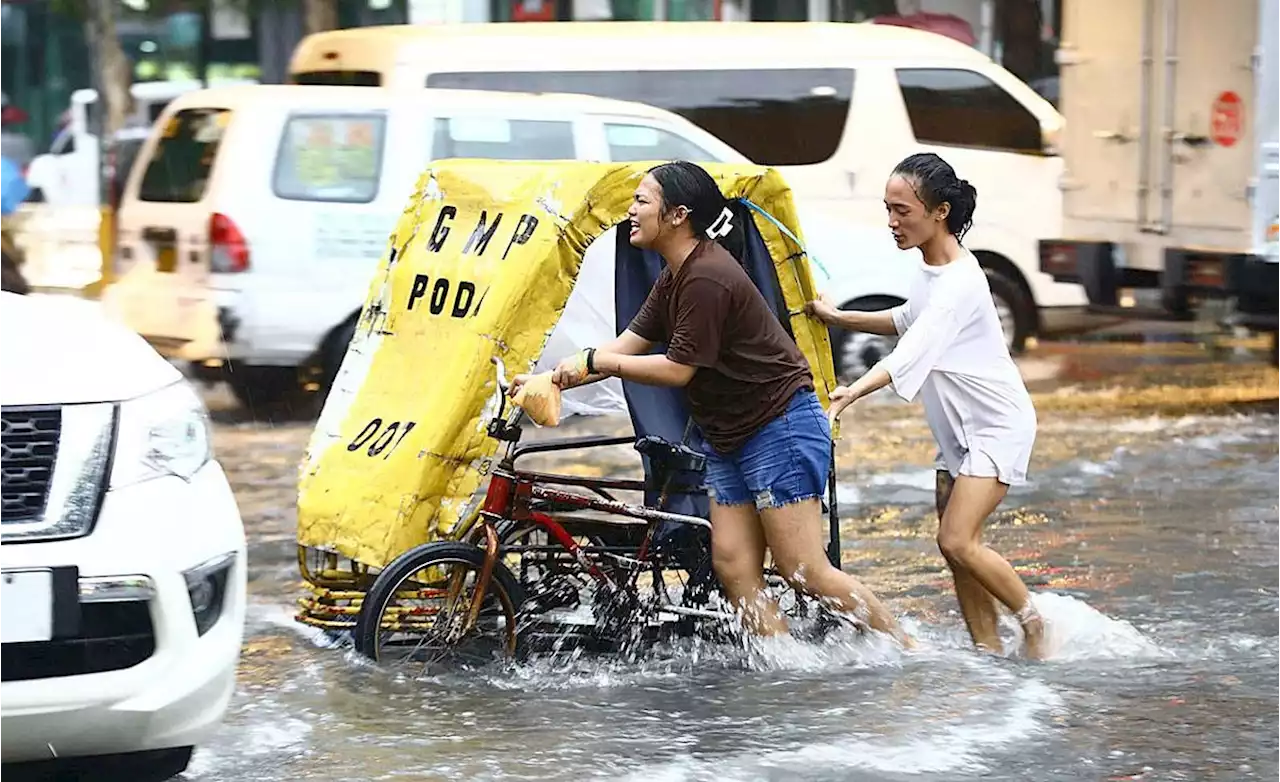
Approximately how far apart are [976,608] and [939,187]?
1354 millimetres

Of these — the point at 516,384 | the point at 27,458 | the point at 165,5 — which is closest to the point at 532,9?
the point at 165,5

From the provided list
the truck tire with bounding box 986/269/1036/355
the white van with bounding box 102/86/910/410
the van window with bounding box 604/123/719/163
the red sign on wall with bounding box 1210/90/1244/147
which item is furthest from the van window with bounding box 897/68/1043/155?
the van window with bounding box 604/123/719/163

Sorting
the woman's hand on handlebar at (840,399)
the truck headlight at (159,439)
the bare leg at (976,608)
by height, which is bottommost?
the bare leg at (976,608)

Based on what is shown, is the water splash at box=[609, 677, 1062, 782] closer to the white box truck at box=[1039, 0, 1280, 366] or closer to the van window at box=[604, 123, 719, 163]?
the van window at box=[604, 123, 719, 163]

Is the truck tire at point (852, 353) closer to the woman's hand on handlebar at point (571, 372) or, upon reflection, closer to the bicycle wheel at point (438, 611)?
the bicycle wheel at point (438, 611)

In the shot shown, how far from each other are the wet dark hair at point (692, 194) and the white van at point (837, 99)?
25.1ft

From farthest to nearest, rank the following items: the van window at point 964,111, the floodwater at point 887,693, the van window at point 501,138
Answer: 1. the van window at point 964,111
2. the van window at point 501,138
3. the floodwater at point 887,693

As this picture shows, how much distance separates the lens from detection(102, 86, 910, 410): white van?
37.7ft

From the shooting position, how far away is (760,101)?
552 inches

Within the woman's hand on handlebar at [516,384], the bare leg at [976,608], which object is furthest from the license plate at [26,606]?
the bare leg at [976,608]

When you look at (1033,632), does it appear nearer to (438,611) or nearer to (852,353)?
(438,611)

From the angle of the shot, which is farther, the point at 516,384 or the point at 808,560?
the point at 808,560

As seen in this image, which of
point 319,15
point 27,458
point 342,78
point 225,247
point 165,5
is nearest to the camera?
point 27,458

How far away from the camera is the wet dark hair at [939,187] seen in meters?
6.19
